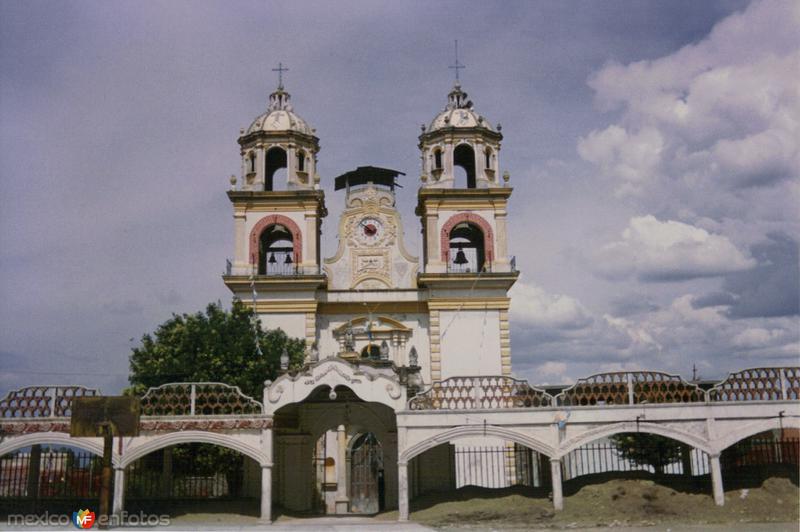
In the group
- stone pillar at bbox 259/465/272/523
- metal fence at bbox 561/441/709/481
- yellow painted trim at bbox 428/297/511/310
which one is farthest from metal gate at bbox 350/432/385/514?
stone pillar at bbox 259/465/272/523

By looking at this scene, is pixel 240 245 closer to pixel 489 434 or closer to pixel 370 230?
pixel 370 230

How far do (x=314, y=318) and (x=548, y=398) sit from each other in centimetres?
1488

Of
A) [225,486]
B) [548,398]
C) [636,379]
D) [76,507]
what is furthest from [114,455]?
[636,379]

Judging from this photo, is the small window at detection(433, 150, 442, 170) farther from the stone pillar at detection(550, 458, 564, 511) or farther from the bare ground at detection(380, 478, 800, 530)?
the stone pillar at detection(550, 458, 564, 511)

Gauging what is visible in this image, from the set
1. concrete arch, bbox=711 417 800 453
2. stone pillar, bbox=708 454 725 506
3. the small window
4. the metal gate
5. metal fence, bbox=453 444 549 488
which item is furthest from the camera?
the small window

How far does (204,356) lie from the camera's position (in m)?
30.2

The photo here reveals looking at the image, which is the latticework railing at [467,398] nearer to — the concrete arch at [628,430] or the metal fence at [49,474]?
the concrete arch at [628,430]

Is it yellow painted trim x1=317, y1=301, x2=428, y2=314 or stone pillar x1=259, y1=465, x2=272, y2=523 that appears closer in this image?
stone pillar x1=259, y1=465, x2=272, y2=523

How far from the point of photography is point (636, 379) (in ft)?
81.8

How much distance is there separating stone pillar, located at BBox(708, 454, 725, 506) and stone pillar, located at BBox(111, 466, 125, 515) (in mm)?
17907

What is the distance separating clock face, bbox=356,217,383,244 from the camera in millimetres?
39906

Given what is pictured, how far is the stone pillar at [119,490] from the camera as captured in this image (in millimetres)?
24562

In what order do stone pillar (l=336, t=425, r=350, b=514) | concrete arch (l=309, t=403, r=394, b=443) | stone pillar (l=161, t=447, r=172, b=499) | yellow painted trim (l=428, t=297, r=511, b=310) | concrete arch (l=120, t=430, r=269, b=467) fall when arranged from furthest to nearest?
yellow painted trim (l=428, t=297, r=511, b=310) < stone pillar (l=336, t=425, r=350, b=514) < concrete arch (l=309, t=403, r=394, b=443) < stone pillar (l=161, t=447, r=172, b=499) < concrete arch (l=120, t=430, r=269, b=467)

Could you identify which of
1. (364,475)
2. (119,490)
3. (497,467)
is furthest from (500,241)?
(119,490)
